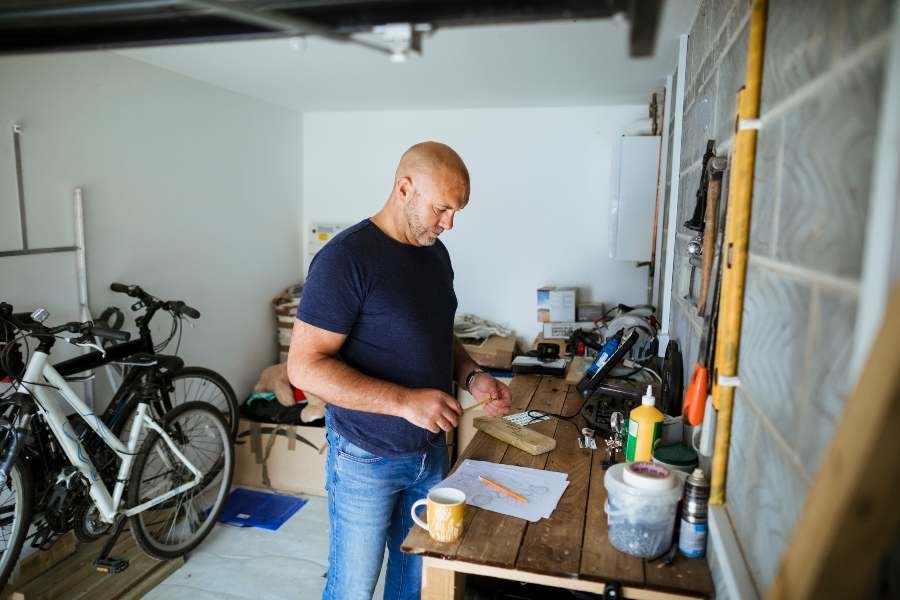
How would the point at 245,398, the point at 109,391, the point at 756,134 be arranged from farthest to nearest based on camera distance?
the point at 245,398 < the point at 109,391 < the point at 756,134

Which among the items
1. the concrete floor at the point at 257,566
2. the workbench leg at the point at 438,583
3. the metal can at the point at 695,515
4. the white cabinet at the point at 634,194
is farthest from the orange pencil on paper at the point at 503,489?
the white cabinet at the point at 634,194

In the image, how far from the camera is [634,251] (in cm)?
355

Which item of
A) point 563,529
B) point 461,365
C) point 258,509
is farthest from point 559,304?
point 563,529

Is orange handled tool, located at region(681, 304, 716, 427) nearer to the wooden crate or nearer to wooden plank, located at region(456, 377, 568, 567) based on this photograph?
wooden plank, located at region(456, 377, 568, 567)

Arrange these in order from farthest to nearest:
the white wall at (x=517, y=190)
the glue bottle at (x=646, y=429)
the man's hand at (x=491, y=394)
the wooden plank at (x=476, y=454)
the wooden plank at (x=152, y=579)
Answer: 1. the white wall at (x=517, y=190)
2. the wooden plank at (x=152, y=579)
3. the man's hand at (x=491, y=394)
4. the glue bottle at (x=646, y=429)
5. the wooden plank at (x=476, y=454)

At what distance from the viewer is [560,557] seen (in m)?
1.27

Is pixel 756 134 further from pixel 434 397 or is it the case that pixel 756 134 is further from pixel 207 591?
pixel 207 591

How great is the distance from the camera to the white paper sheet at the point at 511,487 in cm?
147

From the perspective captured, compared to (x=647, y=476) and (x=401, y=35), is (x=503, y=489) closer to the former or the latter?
(x=647, y=476)

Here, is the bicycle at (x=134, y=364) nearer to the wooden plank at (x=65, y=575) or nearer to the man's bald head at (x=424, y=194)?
the wooden plank at (x=65, y=575)

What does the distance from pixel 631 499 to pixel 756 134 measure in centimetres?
74

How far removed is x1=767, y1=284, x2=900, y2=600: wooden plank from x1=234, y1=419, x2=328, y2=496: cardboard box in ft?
10.7

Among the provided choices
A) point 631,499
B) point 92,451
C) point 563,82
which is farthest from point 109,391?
point 563,82

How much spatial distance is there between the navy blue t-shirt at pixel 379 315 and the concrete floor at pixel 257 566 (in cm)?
134
